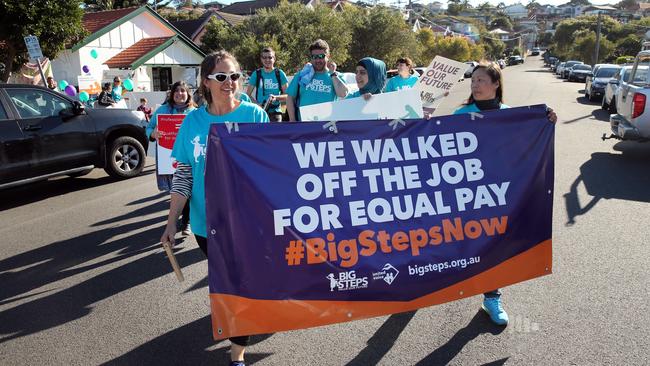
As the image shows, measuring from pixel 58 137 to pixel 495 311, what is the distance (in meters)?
6.85

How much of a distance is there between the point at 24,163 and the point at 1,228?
1.37 metres

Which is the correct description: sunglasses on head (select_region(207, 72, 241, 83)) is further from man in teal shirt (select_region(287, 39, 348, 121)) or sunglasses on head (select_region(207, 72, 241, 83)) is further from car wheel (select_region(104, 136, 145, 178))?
car wheel (select_region(104, 136, 145, 178))

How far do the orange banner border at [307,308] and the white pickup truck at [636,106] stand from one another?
22.6 ft

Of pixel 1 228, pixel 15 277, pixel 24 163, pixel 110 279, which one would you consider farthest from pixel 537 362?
pixel 24 163

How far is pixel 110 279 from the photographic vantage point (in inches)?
182

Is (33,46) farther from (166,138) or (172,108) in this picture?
(166,138)

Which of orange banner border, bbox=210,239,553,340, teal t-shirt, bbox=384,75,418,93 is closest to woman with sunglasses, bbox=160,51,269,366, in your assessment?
orange banner border, bbox=210,239,553,340

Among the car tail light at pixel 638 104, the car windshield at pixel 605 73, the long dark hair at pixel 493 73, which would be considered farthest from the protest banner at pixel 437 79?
the car windshield at pixel 605 73

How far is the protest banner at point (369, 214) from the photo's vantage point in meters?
2.73

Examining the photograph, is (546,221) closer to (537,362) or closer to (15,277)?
(537,362)

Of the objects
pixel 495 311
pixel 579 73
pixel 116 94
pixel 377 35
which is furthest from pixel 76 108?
pixel 579 73

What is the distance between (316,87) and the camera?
586cm

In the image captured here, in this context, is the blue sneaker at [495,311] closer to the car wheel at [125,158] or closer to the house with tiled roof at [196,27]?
the car wheel at [125,158]

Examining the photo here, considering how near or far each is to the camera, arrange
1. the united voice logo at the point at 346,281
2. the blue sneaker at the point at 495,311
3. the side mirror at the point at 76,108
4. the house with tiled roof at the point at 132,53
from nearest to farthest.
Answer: the united voice logo at the point at 346,281, the blue sneaker at the point at 495,311, the side mirror at the point at 76,108, the house with tiled roof at the point at 132,53
